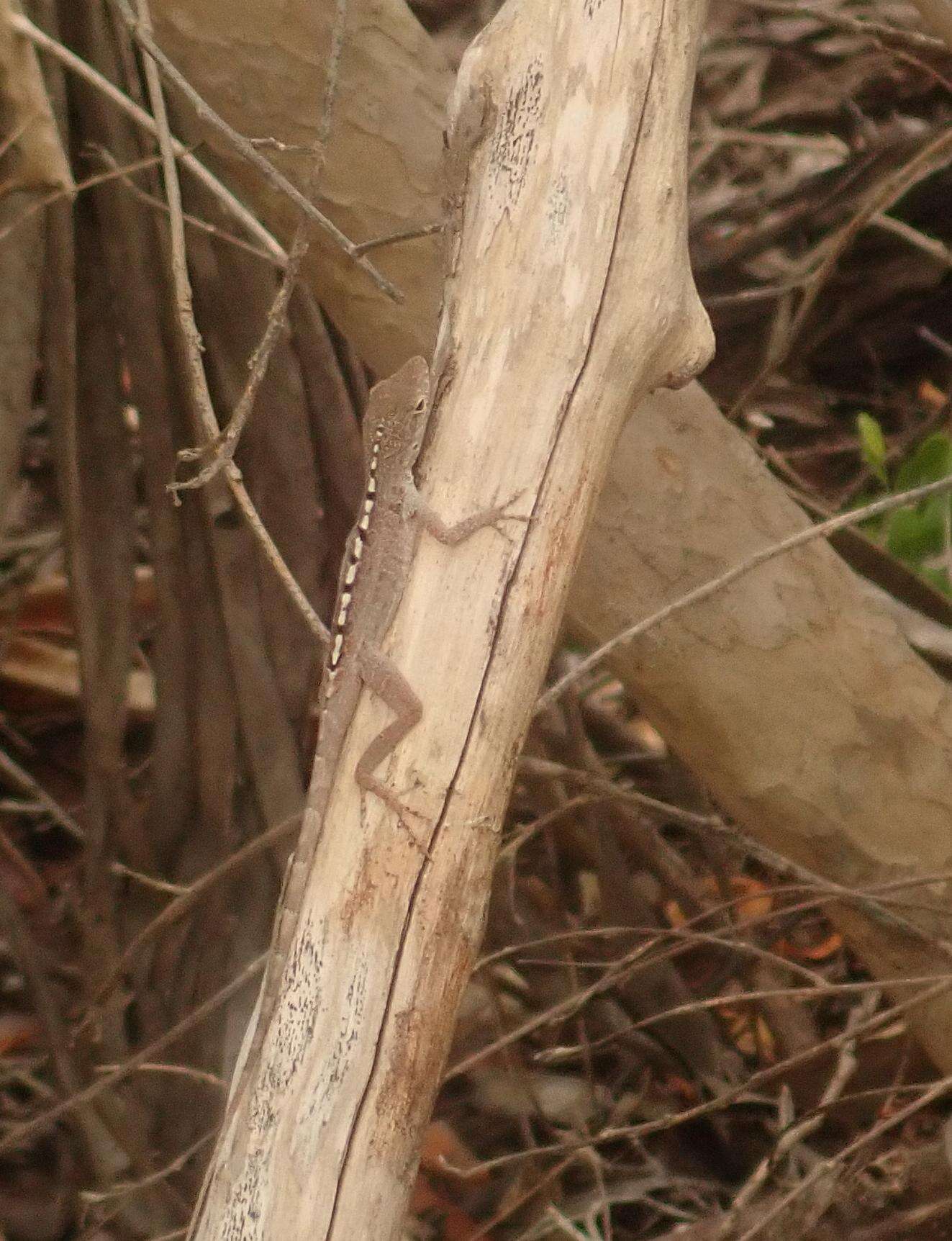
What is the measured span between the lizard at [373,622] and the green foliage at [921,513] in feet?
8.23

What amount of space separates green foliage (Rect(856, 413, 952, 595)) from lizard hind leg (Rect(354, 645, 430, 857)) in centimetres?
307

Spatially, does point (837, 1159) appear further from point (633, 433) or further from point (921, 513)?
point (921, 513)

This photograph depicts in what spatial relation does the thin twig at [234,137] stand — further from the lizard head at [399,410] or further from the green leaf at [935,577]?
the green leaf at [935,577]

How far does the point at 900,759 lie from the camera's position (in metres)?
3.19

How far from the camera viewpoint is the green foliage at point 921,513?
15.7 feet

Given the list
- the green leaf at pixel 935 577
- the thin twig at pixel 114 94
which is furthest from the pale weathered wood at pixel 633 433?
the green leaf at pixel 935 577

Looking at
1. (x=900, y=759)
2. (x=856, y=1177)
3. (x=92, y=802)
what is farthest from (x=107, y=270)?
(x=856, y=1177)

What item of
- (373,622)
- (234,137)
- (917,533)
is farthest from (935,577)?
(234,137)

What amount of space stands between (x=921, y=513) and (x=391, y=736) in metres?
3.34

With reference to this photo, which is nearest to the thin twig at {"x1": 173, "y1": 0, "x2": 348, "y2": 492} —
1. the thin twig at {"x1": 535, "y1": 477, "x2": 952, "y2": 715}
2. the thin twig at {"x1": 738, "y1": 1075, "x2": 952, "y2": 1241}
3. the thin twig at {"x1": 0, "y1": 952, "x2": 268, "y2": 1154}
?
the thin twig at {"x1": 535, "y1": 477, "x2": 952, "y2": 715}

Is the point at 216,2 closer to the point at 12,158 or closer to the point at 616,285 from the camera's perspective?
the point at 12,158

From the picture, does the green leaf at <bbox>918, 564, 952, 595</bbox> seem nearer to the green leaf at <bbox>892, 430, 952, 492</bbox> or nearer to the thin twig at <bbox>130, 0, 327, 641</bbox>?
the green leaf at <bbox>892, 430, 952, 492</bbox>

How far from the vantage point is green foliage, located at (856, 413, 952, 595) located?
4.78 m

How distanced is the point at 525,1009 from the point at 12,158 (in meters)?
3.49
